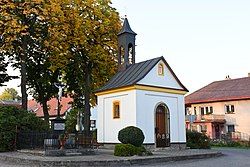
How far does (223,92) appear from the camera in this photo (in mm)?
50719

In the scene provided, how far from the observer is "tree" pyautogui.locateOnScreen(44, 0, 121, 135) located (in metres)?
28.5

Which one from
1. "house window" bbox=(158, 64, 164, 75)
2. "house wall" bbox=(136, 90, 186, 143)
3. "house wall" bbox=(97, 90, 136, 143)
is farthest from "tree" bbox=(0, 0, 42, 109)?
"house wall" bbox=(136, 90, 186, 143)

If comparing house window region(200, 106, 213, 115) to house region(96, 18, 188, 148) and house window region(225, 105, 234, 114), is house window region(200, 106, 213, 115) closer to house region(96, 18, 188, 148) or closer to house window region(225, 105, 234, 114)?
house window region(225, 105, 234, 114)

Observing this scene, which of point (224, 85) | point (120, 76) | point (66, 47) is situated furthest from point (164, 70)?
point (224, 85)

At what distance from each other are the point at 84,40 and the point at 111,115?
7.34 metres

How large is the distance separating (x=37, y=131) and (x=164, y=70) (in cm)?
975

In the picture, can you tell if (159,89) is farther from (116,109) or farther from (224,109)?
(224,109)

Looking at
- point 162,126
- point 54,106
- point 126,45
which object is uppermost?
point 126,45

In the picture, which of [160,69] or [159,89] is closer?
[159,89]

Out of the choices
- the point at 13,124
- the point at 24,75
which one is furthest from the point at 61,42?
the point at 13,124

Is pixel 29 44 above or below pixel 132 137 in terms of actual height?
above

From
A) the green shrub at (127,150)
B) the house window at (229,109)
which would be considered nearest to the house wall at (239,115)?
the house window at (229,109)

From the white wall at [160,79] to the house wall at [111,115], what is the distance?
1451mm

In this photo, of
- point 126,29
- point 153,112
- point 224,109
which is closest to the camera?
point 153,112
